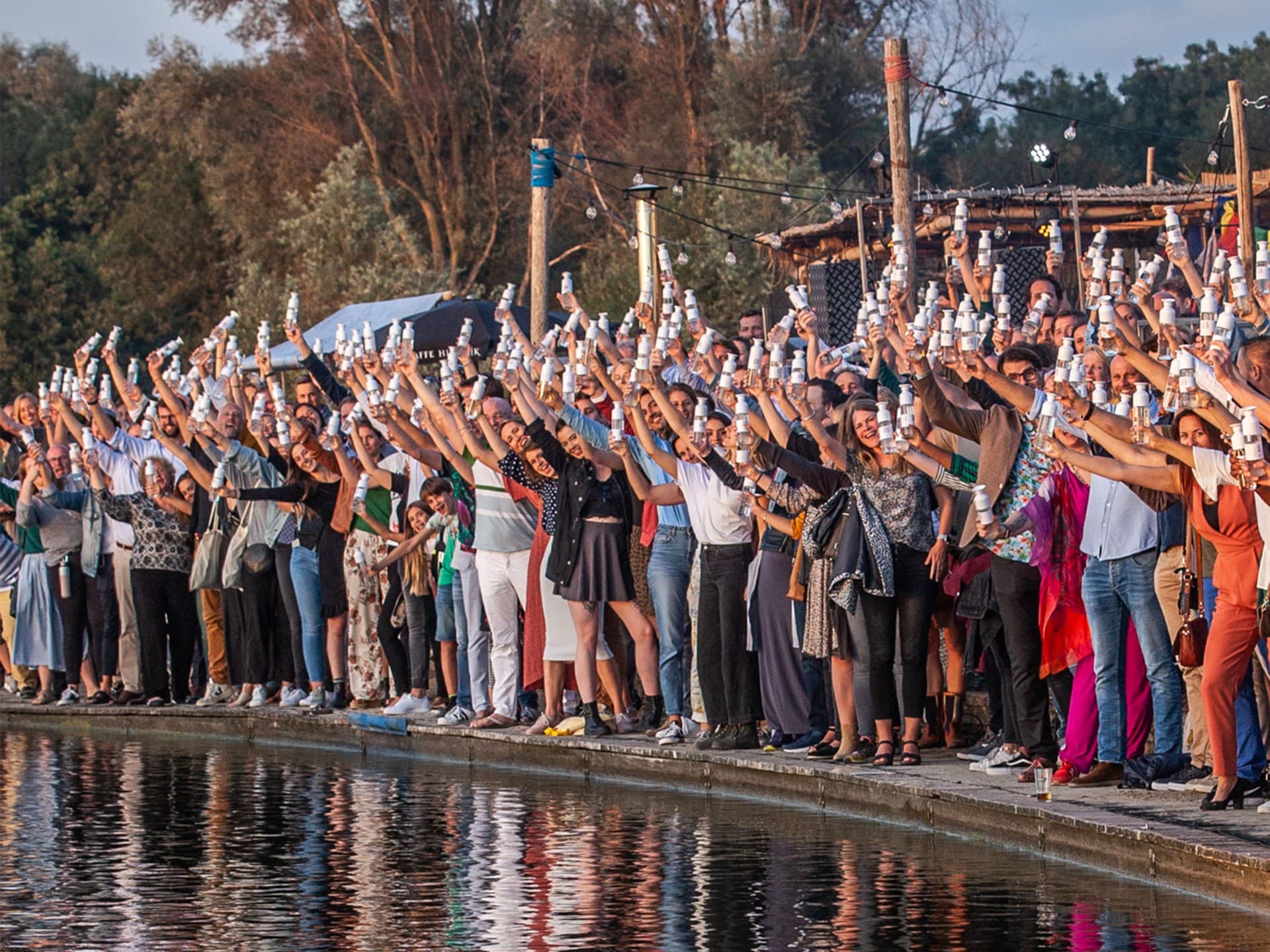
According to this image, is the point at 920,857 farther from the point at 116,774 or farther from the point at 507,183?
the point at 507,183

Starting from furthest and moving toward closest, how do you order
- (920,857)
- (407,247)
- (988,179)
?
(988,179)
(407,247)
(920,857)

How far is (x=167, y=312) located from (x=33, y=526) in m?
31.2

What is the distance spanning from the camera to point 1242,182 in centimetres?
1931

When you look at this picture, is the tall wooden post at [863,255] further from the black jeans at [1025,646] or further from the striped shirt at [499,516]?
the black jeans at [1025,646]

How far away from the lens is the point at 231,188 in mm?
46156

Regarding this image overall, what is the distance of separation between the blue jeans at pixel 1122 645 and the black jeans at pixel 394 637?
6042 millimetres

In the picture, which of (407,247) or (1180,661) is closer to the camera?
(1180,661)

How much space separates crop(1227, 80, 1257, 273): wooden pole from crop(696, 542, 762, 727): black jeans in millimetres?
7213

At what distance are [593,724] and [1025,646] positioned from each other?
3.41 metres

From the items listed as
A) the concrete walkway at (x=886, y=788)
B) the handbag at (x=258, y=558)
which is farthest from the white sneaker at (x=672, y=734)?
the handbag at (x=258, y=558)

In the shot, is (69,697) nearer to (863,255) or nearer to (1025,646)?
(863,255)

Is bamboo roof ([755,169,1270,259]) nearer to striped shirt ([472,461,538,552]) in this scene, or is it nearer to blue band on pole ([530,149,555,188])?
blue band on pole ([530,149,555,188])

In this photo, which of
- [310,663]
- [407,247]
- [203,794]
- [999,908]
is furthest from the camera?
[407,247]

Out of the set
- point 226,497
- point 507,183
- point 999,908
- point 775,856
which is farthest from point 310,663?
point 507,183
